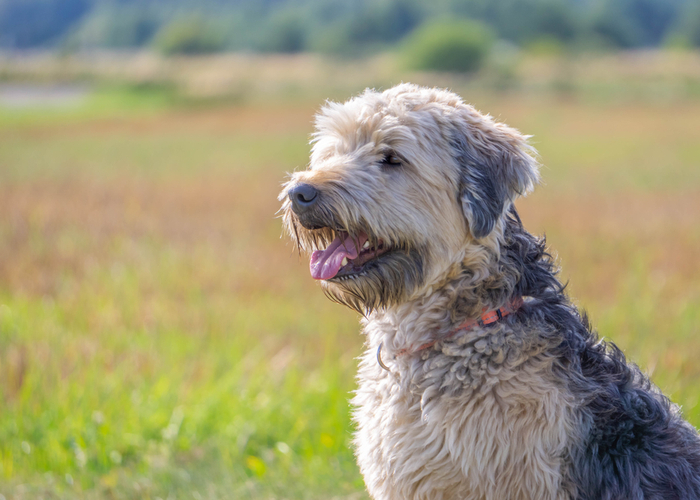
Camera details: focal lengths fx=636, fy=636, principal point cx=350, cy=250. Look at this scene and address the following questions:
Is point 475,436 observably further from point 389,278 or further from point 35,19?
point 35,19

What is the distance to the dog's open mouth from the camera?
10.7 feet

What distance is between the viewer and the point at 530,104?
3131 cm

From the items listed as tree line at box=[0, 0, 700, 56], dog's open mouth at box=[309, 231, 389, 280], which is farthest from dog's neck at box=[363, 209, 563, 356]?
tree line at box=[0, 0, 700, 56]

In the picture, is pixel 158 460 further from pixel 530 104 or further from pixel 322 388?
pixel 530 104

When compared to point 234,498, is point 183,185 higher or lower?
higher

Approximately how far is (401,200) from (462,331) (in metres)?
0.73

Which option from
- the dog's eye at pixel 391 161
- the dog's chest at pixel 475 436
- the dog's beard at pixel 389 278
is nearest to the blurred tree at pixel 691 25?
the dog's eye at pixel 391 161

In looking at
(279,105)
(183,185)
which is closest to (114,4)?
(279,105)

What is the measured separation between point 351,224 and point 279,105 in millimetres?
31685

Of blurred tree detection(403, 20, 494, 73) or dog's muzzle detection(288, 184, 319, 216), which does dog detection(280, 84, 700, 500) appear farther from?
blurred tree detection(403, 20, 494, 73)

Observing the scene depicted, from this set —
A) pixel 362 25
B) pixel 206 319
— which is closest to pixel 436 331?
pixel 206 319

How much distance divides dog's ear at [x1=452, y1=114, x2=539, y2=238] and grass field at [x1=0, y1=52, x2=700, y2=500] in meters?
1.58

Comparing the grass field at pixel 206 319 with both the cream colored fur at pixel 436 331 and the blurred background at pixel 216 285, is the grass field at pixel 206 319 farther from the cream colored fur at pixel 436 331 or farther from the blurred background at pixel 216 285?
the cream colored fur at pixel 436 331

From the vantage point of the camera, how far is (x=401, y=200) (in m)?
3.28
